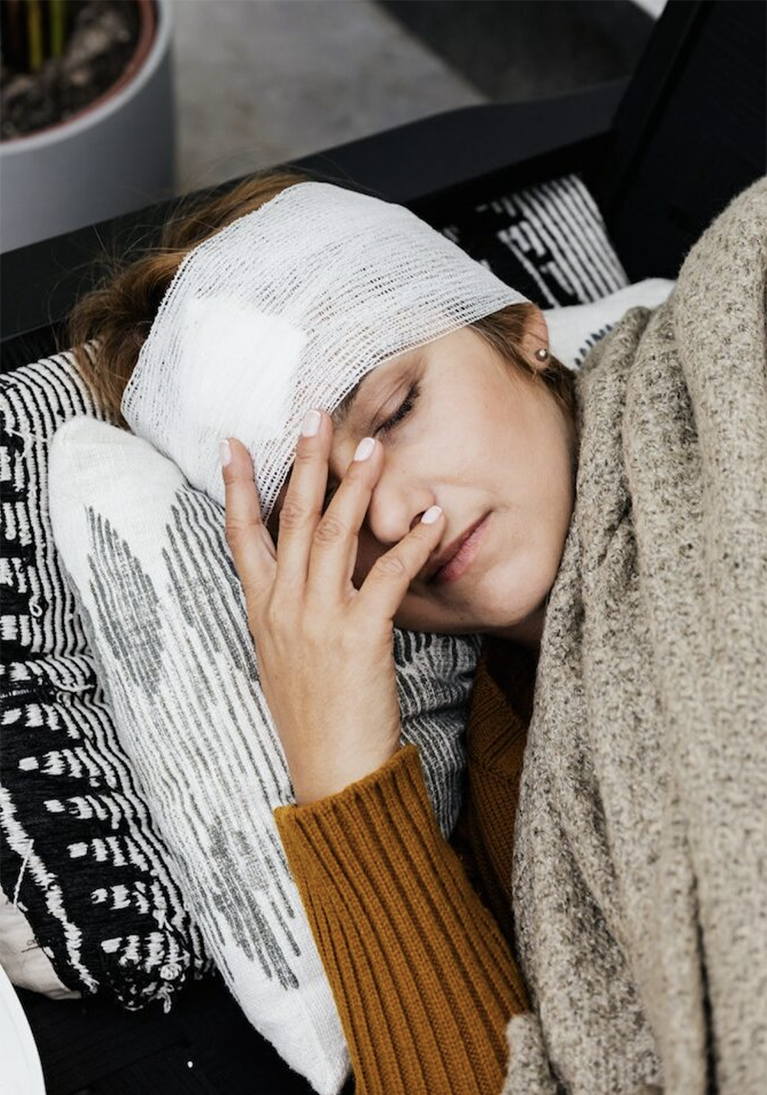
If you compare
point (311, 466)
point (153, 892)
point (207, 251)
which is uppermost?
point (207, 251)

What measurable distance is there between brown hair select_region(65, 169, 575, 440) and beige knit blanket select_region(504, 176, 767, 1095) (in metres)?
0.09

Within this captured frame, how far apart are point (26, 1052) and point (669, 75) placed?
1193mm

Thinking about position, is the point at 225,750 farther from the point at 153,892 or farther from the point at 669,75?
the point at 669,75

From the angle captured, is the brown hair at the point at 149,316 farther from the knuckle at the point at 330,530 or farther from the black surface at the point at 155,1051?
the black surface at the point at 155,1051

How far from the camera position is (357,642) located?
866mm

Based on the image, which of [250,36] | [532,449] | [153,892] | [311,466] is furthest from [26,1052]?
[250,36]

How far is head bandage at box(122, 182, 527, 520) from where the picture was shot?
2.97 feet

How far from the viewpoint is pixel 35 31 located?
1621 millimetres

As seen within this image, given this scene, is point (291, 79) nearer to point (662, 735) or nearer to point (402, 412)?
point (402, 412)

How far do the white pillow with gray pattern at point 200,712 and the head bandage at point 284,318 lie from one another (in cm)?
6

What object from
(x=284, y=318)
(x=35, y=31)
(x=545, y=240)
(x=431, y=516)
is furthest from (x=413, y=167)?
(x=35, y=31)

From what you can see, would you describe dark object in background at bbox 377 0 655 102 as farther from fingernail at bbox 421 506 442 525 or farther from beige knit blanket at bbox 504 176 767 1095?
fingernail at bbox 421 506 442 525

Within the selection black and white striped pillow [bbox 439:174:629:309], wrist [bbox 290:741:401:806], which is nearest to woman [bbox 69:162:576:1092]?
wrist [bbox 290:741:401:806]

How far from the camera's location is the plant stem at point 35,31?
1.60 meters
